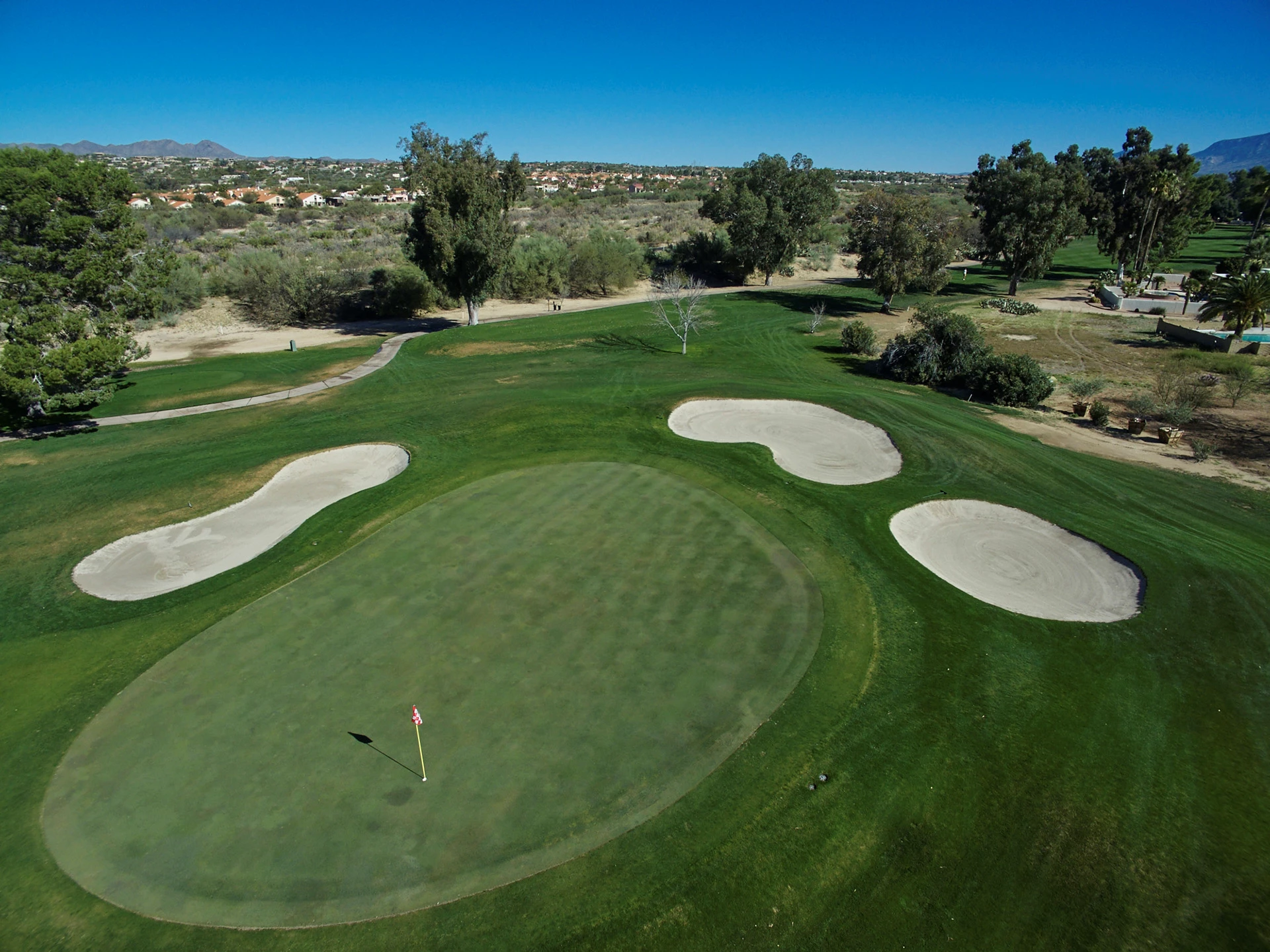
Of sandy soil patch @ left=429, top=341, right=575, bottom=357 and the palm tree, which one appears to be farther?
sandy soil patch @ left=429, top=341, right=575, bottom=357

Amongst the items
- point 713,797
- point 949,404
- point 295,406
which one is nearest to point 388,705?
point 713,797

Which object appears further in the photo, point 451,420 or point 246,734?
point 451,420

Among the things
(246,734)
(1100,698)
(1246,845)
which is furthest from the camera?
(1100,698)

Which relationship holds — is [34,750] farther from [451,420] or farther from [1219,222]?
[1219,222]

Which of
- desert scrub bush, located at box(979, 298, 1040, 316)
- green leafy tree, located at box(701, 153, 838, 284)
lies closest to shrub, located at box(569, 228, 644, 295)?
green leafy tree, located at box(701, 153, 838, 284)

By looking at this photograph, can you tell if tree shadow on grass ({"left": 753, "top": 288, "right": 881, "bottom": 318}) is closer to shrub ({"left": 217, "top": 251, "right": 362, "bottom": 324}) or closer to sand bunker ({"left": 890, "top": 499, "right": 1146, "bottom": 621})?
sand bunker ({"left": 890, "top": 499, "right": 1146, "bottom": 621})

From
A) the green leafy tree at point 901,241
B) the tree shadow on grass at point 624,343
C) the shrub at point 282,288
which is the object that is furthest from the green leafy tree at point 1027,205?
the shrub at point 282,288
